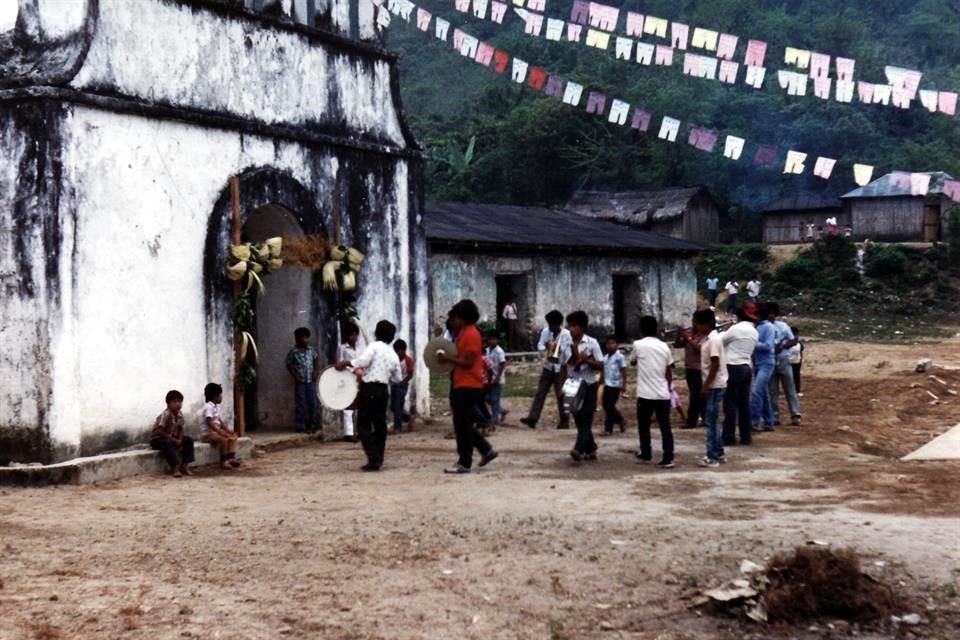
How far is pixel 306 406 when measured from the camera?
15258 millimetres

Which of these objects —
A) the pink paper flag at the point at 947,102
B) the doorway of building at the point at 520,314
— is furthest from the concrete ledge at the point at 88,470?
the doorway of building at the point at 520,314

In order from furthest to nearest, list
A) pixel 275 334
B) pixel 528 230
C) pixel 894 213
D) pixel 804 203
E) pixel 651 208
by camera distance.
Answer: pixel 804 203, pixel 894 213, pixel 651 208, pixel 528 230, pixel 275 334

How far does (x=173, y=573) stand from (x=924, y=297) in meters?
38.9

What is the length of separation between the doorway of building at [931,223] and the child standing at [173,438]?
43598mm

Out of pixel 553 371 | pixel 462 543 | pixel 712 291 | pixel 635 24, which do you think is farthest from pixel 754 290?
pixel 462 543

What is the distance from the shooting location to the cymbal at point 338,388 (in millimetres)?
13164

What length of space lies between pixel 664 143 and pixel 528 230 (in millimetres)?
27262

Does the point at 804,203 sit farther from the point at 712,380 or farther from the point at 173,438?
the point at 173,438

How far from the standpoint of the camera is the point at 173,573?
7.27 meters

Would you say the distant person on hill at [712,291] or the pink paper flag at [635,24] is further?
the distant person on hill at [712,291]

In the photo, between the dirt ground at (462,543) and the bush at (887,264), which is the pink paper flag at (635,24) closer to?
the dirt ground at (462,543)

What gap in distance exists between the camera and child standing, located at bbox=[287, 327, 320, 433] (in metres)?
15.0

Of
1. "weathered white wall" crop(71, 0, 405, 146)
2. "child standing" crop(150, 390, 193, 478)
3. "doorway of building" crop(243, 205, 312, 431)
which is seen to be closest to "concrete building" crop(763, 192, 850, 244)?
"weathered white wall" crop(71, 0, 405, 146)

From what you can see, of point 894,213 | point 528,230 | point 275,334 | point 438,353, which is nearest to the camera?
point 438,353
